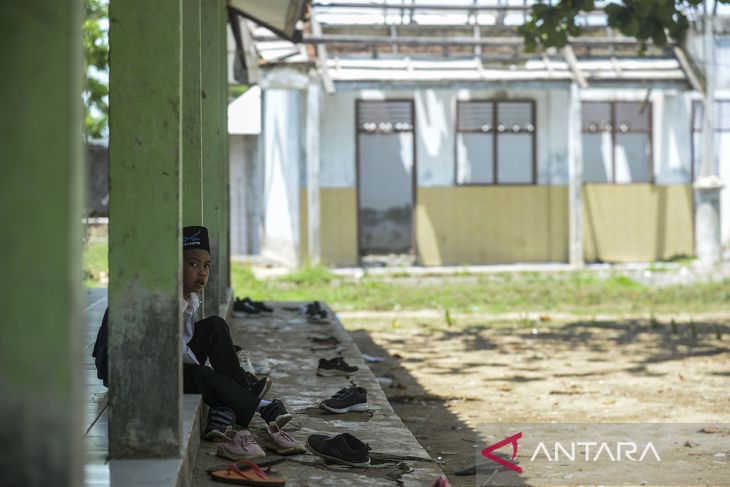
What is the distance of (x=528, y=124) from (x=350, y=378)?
1385 cm

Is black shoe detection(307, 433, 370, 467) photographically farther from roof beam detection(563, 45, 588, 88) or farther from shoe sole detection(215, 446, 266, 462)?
roof beam detection(563, 45, 588, 88)

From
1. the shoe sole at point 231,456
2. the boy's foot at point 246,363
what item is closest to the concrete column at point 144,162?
the shoe sole at point 231,456

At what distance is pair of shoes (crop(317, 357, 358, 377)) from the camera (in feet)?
22.7

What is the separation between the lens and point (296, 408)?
19.4 feet

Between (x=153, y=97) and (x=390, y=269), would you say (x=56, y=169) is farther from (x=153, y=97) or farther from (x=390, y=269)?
(x=390, y=269)

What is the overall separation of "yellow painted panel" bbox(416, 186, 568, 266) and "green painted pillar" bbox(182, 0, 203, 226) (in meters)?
13.3

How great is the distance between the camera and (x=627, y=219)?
20.1 meters

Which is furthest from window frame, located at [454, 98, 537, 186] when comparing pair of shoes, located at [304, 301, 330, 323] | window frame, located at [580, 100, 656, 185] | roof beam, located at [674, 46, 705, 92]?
pair of shoes, located at [304, 301, 330, 323]

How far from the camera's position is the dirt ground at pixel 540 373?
739 centimetres

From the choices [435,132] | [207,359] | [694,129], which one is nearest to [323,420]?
[207,359]

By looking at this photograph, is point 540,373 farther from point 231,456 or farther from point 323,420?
point 231,456

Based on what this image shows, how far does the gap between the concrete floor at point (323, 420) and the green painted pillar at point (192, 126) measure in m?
1.16

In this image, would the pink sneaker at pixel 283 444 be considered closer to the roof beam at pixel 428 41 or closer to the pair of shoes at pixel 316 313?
the pair of shoes at pixel 316 313

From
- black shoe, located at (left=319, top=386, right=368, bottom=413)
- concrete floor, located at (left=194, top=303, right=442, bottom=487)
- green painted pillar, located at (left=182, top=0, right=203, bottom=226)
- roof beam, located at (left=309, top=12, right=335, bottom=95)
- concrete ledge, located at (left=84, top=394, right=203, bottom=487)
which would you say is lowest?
concrete floor, located at (left=194, top=303, right=442, bottom=487)
